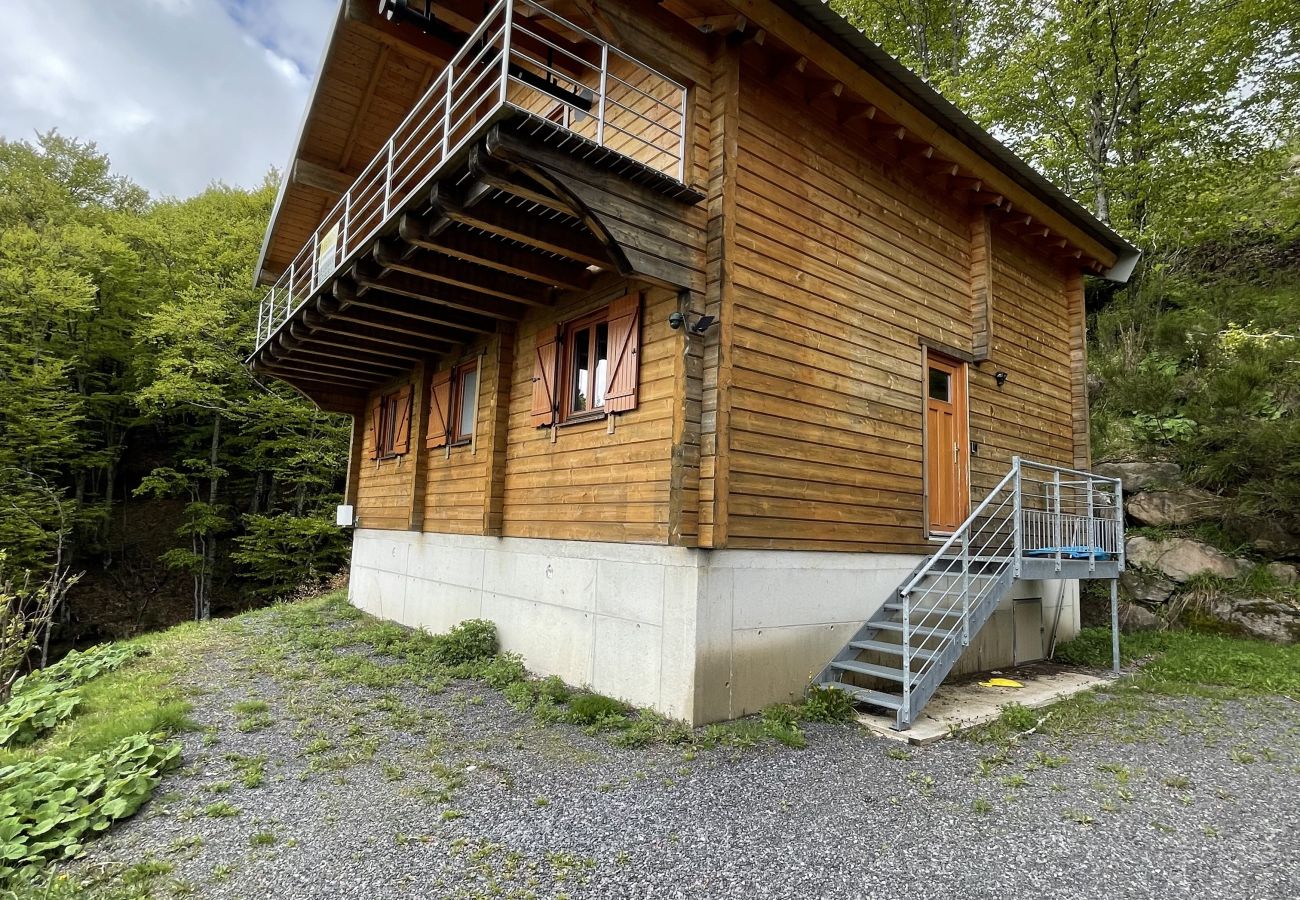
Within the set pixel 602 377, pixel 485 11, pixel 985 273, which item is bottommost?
pixel 602 377

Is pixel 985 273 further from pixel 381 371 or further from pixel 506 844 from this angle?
pixel 381 371

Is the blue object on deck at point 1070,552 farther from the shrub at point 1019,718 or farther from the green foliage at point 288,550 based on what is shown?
the green foliage at point 288,550

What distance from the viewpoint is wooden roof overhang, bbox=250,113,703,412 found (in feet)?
16.2

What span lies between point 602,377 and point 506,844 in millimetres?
4494

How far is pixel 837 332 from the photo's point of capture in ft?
22.6

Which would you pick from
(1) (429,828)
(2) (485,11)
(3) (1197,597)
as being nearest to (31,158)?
(2) (485,11)

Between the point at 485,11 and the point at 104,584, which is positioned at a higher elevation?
the point at 485,11

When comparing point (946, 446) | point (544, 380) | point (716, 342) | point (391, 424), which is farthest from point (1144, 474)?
point (391, 424)

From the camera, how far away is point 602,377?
6.98m

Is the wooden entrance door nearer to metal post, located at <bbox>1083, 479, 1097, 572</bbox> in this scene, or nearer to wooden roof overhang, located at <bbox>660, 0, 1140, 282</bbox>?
metal post, located at <bbox>1083, 479, 1097, 572</bbox>

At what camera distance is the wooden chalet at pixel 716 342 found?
5.64 m

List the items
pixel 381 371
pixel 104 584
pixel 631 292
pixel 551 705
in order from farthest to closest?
1. pixel 104 584
2. pixel 381 371
3. pixel 631 292
4. pixel 551 705

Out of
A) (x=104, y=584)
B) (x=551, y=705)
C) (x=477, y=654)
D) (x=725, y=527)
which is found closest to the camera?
(x=725, y=527)

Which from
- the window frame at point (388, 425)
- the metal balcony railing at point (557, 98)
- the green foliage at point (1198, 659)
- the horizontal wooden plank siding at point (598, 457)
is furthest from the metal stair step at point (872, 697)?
the window frame at point (388, 425)
